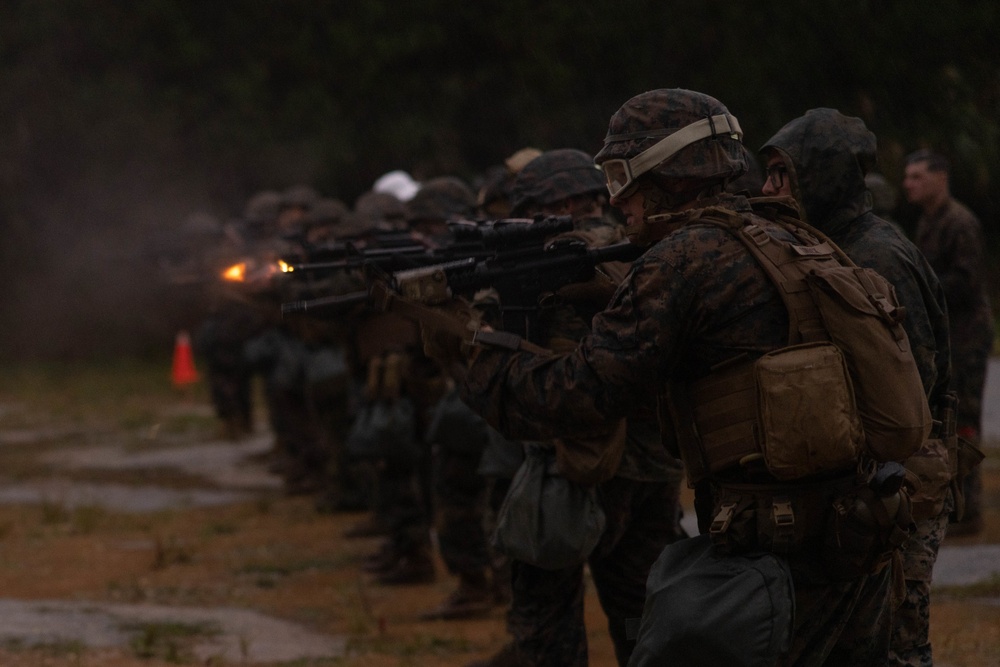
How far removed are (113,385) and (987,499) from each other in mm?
14500

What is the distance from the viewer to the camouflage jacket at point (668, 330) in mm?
3506

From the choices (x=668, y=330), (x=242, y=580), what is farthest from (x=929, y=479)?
(x=242, y=580)

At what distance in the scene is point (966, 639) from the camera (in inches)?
264

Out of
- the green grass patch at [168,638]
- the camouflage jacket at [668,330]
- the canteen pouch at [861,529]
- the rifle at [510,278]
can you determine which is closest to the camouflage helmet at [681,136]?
the camouflage jacket at [668,330]

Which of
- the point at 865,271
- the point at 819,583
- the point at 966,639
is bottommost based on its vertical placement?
the point at 966,639

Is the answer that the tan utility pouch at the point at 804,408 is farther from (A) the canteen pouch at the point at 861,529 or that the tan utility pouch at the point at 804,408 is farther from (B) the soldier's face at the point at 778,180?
(B) the soldier's face at the point at 778,180

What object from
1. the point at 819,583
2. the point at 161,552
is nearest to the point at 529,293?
the point at 819,583

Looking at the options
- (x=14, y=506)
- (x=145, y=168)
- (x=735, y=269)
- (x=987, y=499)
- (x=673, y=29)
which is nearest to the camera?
(x=735, y=269)

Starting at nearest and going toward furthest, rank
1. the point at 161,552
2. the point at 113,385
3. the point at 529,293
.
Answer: the point at 529,293 < the point at 161,552 < the point at 113,385

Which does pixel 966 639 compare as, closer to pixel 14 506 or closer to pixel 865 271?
pixel 865 271

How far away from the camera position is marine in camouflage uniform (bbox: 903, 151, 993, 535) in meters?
8.30

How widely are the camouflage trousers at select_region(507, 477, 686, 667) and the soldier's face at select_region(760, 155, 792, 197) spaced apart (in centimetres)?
113

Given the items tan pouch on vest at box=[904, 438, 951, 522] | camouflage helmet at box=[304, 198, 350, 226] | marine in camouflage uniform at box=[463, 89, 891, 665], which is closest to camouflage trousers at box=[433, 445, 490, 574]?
camouflage helmet at box=[304, 198, 350, 226]

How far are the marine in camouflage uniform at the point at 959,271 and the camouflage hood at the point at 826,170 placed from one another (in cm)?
365
